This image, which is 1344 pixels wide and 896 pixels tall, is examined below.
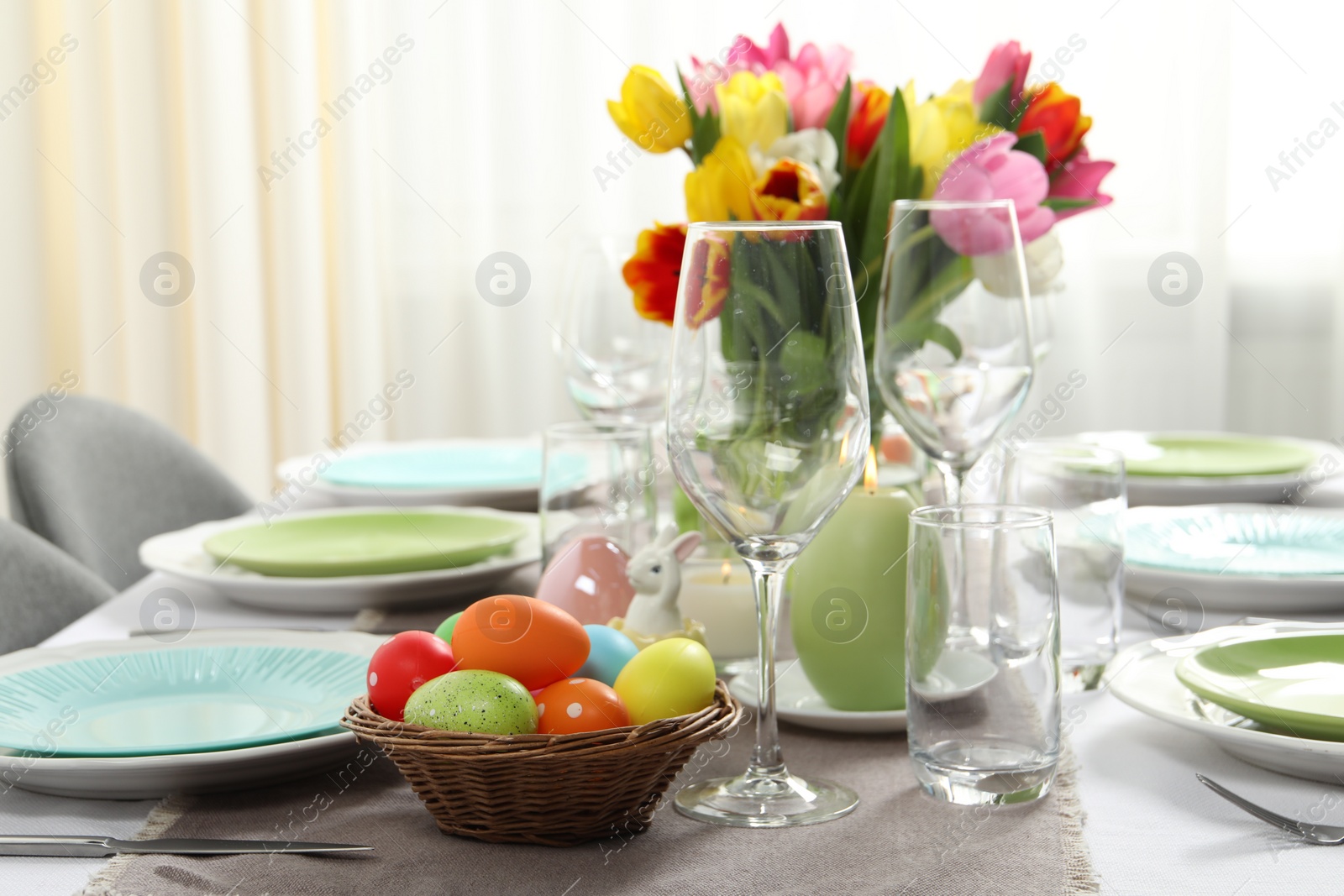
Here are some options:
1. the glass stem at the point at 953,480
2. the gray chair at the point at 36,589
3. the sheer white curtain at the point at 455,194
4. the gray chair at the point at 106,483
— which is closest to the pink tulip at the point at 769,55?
the glass stem at the point at 953,480

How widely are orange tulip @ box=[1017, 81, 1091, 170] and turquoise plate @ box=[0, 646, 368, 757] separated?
0.51m

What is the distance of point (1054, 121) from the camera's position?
80cm

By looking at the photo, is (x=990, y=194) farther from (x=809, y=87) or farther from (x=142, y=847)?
(x=142, y=847)

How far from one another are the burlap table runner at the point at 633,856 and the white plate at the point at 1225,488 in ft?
2.36

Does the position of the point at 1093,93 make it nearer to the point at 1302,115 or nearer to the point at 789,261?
the point at 1302,115

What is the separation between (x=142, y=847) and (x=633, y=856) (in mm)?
189

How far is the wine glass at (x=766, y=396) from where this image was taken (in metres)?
0.50

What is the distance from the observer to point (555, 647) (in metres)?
A: 0.54

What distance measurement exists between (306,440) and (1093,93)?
1.85m

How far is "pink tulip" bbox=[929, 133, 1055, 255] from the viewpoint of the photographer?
2.31 feet

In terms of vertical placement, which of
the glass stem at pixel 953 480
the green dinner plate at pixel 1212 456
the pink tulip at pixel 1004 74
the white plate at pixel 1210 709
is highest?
the pink tulip at pixel 1004 74

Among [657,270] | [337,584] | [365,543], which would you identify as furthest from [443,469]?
[657,270]

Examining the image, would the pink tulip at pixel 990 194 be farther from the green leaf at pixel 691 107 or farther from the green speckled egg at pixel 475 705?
the green speckled egg at pixel 475 705

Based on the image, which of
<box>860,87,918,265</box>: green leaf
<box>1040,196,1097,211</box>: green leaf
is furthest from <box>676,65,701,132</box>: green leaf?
<box>1040,196,1097,211</box>: green leaf
